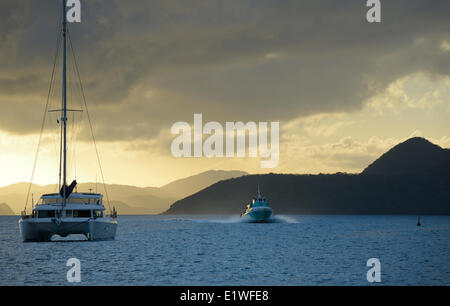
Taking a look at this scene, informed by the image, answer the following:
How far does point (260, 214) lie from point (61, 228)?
11405 cm

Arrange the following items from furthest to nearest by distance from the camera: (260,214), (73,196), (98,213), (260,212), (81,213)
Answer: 1. (260,214)
2. (260,212)
3. (98,213)
4. (73,196)
5. (81,213)

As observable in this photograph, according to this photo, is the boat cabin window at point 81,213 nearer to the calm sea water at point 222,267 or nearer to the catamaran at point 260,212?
the calm sea water at point 222,267

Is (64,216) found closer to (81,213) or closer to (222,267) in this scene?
(81,213)

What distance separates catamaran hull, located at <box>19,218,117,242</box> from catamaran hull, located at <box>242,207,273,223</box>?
10492 cm

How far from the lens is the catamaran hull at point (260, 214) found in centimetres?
17562

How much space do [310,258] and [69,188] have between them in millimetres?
32653

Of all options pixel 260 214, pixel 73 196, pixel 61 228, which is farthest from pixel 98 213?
pixel 260 214

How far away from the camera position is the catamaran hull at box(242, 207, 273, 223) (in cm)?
17562

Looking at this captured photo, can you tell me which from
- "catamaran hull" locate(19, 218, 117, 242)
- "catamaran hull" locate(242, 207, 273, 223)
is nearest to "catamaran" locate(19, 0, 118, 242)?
"catamaran hull" locate(19, 218, 117, 242)

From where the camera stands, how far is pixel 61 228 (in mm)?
68062

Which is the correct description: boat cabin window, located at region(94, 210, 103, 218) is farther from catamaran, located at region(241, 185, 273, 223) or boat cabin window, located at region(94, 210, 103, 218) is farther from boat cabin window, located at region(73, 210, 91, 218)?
catamaran, located at region(241, 185, 273, 223)

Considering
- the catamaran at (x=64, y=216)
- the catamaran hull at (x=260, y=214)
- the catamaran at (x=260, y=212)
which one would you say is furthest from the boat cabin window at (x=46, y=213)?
the catamaran hull at (x=260, y=214)
